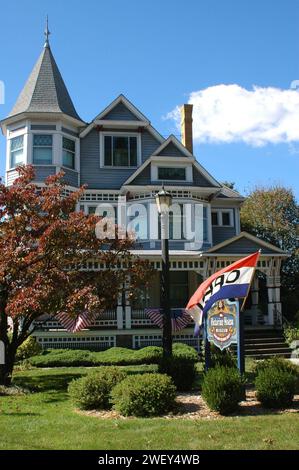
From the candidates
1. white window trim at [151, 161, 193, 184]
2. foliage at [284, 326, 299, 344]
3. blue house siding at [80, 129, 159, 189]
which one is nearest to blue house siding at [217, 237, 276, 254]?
foliage at [284, 326, 299, 344]

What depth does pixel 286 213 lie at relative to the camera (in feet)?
130

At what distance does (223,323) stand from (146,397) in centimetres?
280

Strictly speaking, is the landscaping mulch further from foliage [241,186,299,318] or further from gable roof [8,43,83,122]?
foliage [241,186,299,318]

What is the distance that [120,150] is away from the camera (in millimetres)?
27641

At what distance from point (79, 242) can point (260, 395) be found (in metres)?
6.43

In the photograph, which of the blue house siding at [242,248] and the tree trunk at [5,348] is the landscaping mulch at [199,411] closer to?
the tree trunk at [5,348]

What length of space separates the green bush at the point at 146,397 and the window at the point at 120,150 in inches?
739

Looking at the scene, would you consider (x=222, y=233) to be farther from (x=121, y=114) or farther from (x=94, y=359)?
(x=94, y=359)

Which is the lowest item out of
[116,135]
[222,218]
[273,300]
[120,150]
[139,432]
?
[139,432]

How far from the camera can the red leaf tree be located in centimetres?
1316

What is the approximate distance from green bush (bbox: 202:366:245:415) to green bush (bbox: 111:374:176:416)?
2.29 feet


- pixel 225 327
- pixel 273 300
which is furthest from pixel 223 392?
pixel 273 300
